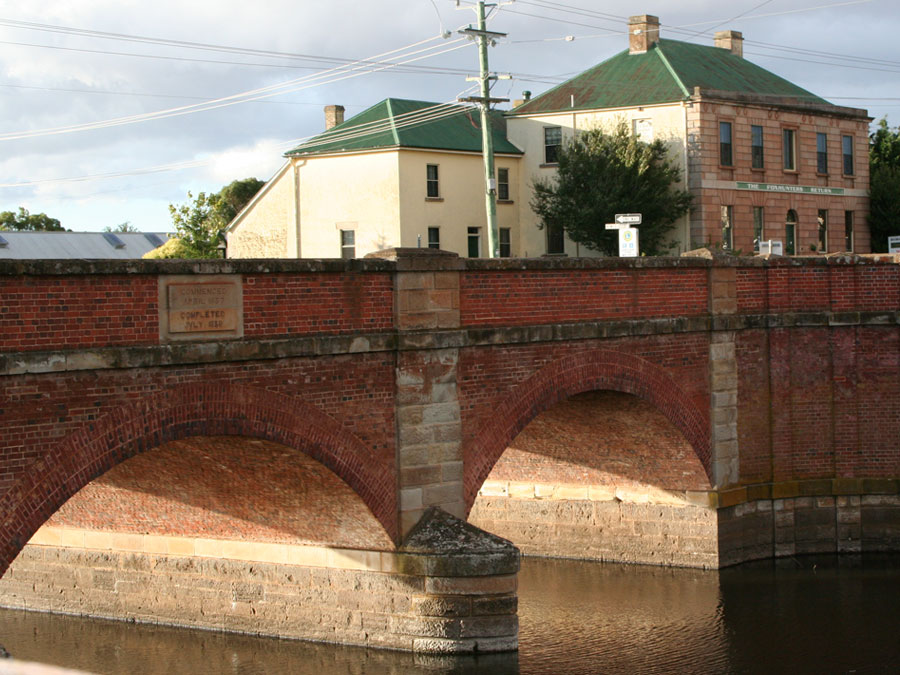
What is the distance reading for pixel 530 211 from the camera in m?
40.5

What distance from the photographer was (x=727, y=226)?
1511 inches

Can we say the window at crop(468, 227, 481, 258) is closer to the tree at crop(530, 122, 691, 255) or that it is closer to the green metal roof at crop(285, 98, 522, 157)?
the tree at crop(530, 122, 691, 255)

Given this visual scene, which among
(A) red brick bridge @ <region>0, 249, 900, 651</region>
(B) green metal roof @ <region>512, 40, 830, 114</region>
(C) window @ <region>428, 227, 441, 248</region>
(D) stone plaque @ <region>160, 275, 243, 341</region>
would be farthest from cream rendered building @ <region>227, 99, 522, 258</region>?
(D) stone plaque @ <region>160, 275, 243, 341</region>

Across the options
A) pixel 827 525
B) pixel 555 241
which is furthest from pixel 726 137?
pixel 827 525

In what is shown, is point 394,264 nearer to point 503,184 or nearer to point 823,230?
point 503,184

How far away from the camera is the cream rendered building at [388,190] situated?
36.9 meters

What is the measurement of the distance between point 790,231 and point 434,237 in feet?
40.0

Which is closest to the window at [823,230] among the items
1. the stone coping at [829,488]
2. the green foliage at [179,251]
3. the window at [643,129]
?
the window at [643,129]

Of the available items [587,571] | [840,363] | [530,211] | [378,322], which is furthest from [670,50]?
[378,322]

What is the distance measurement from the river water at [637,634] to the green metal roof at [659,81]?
822 inches

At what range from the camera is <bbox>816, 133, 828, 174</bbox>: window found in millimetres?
40250

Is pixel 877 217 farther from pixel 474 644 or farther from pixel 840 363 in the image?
pixel 474 644

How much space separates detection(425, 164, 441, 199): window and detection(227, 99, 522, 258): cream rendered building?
0.03m

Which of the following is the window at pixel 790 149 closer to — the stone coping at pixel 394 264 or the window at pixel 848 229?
the window at pixel 848 229
